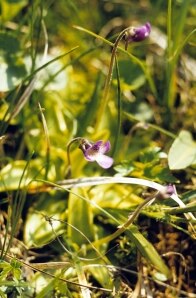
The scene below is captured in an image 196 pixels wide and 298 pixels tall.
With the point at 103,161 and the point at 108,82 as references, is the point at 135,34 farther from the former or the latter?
the point at 103,161

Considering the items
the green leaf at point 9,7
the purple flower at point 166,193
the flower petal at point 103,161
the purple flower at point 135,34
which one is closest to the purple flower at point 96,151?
the flower petal at point 103,161

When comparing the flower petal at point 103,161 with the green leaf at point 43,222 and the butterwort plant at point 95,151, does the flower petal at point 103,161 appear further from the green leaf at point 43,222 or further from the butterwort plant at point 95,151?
the green leaf at point 43,222

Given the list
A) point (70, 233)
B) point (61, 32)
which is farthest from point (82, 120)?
point (61, 32)

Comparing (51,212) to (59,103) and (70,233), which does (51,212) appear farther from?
(59,103)

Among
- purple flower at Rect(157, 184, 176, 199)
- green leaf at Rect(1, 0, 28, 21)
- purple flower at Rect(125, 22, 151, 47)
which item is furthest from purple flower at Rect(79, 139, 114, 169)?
green leaf at Rect(1, 0, 28, 21)

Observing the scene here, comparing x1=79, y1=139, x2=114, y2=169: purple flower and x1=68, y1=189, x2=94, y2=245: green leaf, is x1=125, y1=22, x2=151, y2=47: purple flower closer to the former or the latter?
x1=79, y1=139, x2=114, y2=169: purple flower

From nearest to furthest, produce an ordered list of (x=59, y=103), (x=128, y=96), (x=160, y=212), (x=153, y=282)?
1. (x=160, y=212)
2. (x=153, y=282)
3. (x=59, y=103)
4. (x=128, y=96)

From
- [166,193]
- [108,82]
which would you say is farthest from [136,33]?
[166,193]
